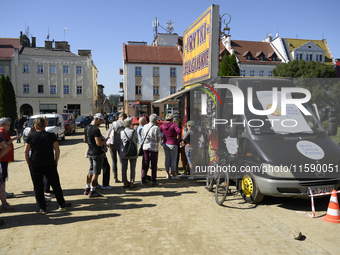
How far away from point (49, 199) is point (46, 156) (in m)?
1.53

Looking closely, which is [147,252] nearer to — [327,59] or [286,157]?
[286,157]

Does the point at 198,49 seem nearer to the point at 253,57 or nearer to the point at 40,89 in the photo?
the point at 40,89

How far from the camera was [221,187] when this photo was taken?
620cm

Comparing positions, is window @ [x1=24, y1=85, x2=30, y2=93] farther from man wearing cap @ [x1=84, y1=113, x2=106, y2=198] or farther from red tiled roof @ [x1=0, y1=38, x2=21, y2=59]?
man wearing cap @ [x1=84, y1=113, x2=106, y2=198]

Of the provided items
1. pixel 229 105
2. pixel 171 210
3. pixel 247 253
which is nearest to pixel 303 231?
pixel 247 253

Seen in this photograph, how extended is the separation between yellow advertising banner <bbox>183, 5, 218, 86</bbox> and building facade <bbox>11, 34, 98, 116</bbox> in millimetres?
38550

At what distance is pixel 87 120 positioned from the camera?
33.6 meters

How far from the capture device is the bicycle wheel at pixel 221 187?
5.89 metres

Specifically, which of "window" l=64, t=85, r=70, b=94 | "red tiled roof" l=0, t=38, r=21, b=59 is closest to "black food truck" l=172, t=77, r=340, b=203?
"window" l=64, t=85, r=70, b=94

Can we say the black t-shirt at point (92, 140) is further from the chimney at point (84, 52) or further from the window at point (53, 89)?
the chimney at point (84, 52)

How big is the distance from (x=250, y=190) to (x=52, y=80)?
46.5 m

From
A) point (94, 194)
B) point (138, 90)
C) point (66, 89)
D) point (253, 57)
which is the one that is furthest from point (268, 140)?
point (253, 57)

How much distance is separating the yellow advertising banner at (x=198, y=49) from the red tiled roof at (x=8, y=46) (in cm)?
4268

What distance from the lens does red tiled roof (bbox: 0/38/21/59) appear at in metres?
44.8
